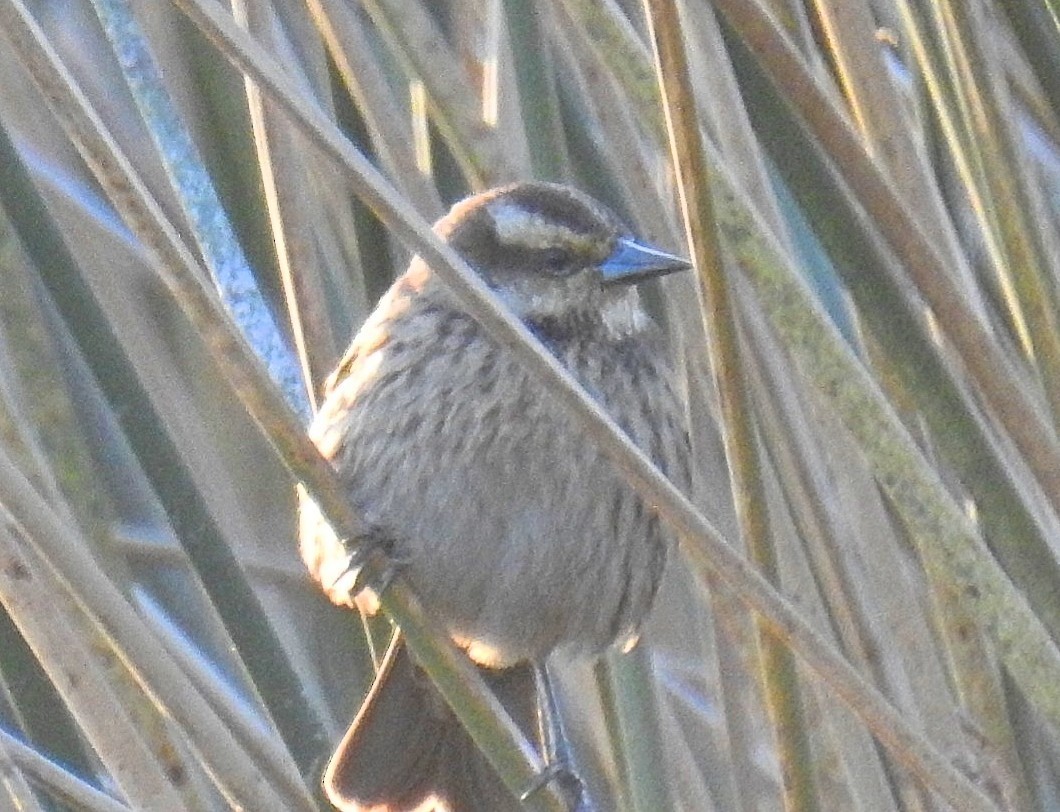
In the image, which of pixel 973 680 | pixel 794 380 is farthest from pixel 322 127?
pixel 973 680

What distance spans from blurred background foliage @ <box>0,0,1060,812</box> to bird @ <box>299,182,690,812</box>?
48mm

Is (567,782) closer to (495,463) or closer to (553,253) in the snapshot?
(495,463)

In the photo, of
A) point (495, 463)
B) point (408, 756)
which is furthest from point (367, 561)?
point (408, 756)

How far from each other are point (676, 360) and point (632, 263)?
0.19m

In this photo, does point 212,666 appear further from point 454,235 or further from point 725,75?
point 725,75

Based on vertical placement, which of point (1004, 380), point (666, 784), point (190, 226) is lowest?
point (666, 784)

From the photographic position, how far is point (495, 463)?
1.66 m

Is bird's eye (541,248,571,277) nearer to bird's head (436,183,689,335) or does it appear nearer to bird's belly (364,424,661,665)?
bird's head (436,183,689,335)

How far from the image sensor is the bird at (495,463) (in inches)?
65.7

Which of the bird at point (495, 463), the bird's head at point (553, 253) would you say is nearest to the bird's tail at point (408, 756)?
the bird at point (495, 463)

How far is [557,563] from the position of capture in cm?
174

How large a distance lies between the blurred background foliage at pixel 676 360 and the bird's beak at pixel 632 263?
3cm

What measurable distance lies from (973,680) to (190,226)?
691mm

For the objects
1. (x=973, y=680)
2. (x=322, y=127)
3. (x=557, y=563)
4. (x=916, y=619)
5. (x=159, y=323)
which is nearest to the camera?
(x=322, y=127)
